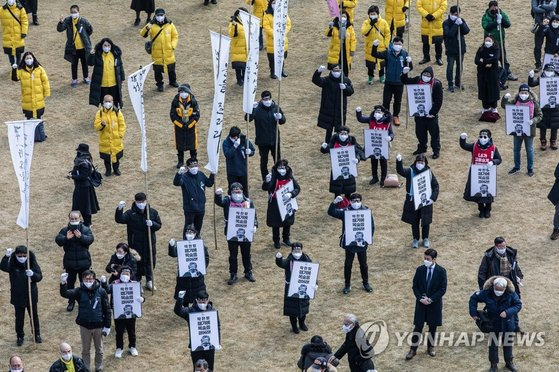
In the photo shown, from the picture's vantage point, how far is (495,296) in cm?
2991

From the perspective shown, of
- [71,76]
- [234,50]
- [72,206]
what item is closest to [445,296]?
[72,206]

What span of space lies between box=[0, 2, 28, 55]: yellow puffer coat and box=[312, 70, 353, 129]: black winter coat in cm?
813

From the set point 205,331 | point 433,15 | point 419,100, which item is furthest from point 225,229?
point 433,15

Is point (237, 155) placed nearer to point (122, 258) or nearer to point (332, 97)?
point (332, 97)

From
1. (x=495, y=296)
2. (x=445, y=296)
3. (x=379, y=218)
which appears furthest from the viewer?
(x=379, y=218)

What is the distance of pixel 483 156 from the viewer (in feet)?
116

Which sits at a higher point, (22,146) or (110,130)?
Result: (22,146)

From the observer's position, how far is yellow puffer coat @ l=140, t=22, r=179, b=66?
41094 mm

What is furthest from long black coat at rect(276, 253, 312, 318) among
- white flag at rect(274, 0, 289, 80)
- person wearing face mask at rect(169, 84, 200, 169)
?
person wearing face mask at rect(169, 84, 200, 169)

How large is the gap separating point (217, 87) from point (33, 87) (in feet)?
20.8

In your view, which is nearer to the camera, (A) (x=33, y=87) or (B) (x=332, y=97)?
(B) (x=332, y=97)

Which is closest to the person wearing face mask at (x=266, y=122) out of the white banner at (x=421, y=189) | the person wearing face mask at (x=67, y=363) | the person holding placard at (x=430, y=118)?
the person holding placard at (x=430, y=118)

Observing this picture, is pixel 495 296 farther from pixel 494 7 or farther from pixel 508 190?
pixel 494 7

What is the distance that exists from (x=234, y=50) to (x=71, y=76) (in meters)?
4.17
